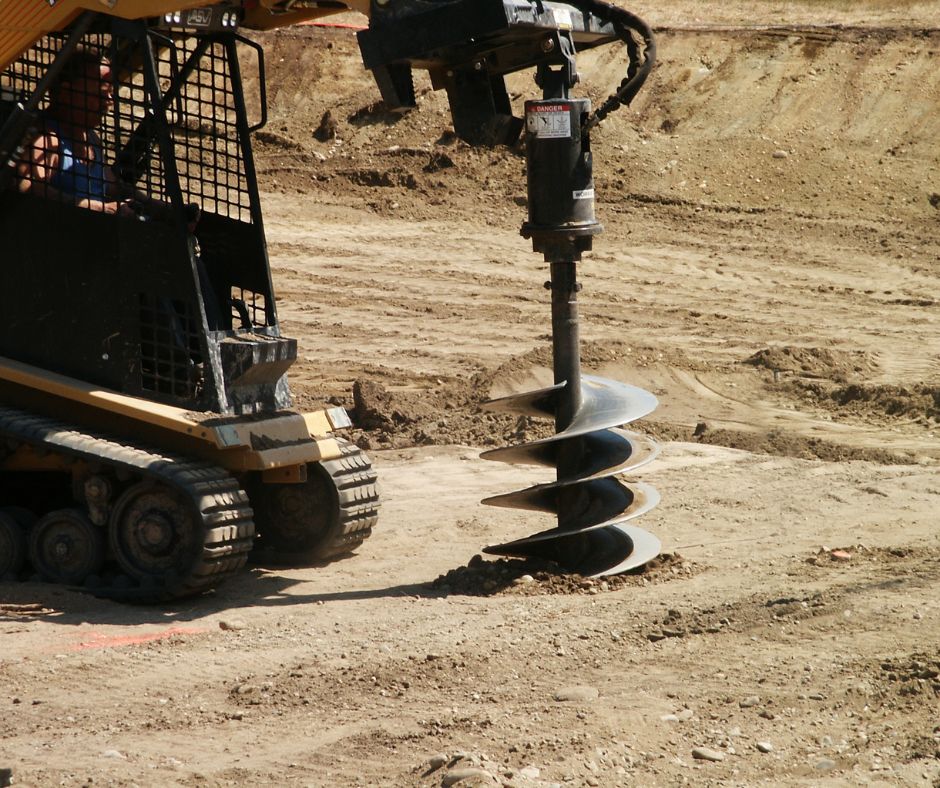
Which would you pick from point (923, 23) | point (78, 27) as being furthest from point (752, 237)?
point (78, 27)

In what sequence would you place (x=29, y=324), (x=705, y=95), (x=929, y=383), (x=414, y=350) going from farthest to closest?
(x=705, y=95)
(x=414, y=350)
(x=929, y=383)
(x=29, y=324)

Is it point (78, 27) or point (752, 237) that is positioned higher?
point (78, 27)

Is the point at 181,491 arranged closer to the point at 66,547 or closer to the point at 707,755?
the point at 66,547

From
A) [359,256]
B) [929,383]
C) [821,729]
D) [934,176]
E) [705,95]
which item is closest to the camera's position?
[821,729]

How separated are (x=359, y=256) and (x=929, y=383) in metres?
6.37

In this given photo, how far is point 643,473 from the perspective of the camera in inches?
379

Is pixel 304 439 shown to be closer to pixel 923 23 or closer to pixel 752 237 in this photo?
pixel 752 237

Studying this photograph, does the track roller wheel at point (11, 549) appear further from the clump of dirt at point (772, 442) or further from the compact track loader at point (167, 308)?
the clump of dirt at point (772, 442)

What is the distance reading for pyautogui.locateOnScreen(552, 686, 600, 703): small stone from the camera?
526 centimetres

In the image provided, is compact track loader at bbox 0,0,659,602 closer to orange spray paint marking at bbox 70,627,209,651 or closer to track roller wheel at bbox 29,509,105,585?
track roller wheel at bbox 29,509,105,585

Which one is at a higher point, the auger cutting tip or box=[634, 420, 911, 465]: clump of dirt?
the auger cutting tip

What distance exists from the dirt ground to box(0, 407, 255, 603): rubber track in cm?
15

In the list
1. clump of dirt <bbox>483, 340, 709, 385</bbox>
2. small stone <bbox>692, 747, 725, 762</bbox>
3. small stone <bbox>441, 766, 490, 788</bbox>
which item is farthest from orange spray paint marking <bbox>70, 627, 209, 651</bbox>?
clump of dirt <bbox>483, 340, 709, 385</bbox>

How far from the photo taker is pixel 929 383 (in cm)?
1232
